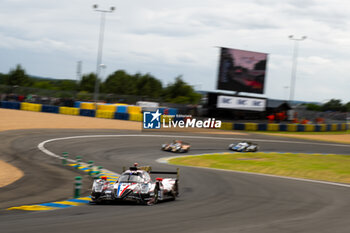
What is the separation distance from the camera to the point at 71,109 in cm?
4969

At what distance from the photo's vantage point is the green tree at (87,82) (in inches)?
4473

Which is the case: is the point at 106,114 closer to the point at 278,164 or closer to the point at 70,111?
the point at 70,111

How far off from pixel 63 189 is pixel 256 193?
22.2ft

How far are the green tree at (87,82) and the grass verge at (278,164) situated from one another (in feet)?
286

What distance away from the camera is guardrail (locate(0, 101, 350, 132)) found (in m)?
47.3

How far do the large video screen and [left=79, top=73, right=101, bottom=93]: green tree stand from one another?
7111 cm

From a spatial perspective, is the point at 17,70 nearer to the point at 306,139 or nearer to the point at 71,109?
the point at 71,109

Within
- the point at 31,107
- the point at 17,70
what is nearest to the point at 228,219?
the point at 31,107

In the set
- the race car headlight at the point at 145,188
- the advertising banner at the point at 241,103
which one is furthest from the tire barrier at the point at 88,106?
the race car headlight at the point at 145,188

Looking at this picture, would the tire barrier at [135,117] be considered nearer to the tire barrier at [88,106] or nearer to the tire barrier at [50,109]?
the tire barrier at [88,106]

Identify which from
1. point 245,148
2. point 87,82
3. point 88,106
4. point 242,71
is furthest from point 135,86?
point 245,148

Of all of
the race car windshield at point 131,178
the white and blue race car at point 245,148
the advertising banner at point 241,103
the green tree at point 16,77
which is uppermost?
the green tree at point 16,77

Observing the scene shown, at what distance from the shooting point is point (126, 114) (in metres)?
48.5

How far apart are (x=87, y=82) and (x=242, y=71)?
7499cm
